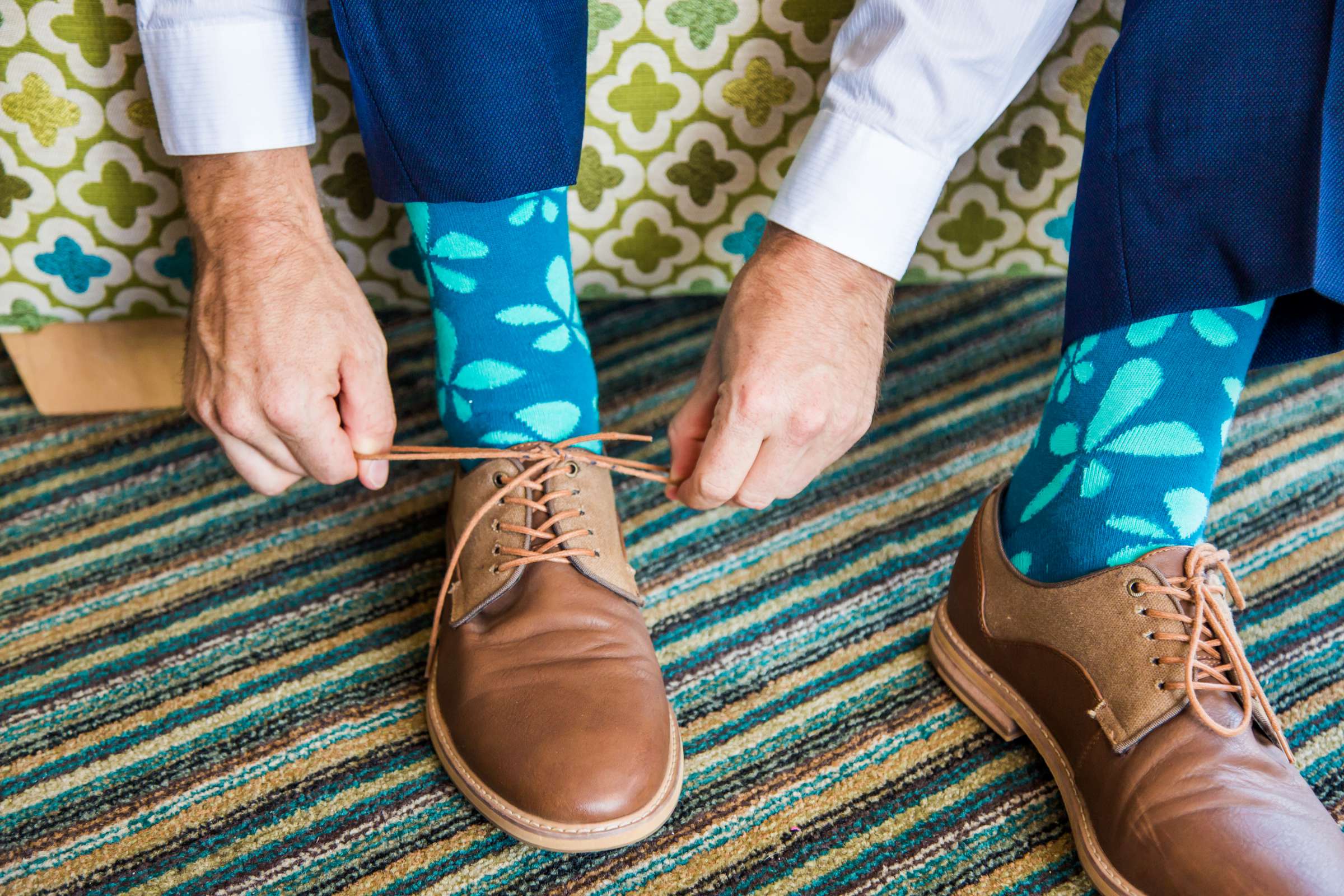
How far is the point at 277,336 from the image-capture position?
0.65 m

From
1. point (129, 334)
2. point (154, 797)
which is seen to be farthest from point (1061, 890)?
point (129, 334)

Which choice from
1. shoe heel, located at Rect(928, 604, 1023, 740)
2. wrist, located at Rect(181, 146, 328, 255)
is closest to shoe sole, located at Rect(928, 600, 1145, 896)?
shoe heel, located at Rect(928, 604, 1023, 740)

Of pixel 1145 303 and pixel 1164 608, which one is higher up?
pixel 1145 303

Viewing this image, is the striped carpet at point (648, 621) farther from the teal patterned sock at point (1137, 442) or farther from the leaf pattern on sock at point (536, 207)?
the leaf pattern on sock at point (536, 207)

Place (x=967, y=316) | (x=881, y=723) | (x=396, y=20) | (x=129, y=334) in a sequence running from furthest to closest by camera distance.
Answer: (x=967, y=316) → (x=129, y=334) → (x=881, y=723) → (x=396, y=20)

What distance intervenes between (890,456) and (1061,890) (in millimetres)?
440

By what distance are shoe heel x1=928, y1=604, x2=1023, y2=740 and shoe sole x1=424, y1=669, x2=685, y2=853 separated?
22 centimetres

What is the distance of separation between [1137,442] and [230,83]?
0.68m

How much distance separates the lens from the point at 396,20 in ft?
2.16

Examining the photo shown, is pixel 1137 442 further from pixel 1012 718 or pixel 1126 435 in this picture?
pixel 1012 718

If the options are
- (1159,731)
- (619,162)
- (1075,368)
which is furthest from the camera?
(619,162)

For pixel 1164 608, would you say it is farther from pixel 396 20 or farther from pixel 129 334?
pixel 129 334

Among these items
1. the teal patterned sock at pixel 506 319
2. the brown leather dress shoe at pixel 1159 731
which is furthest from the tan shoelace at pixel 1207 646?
the teal patterned sock at pixel 506 319

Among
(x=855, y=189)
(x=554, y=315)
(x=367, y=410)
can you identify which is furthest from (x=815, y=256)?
(x=367, y=410)
